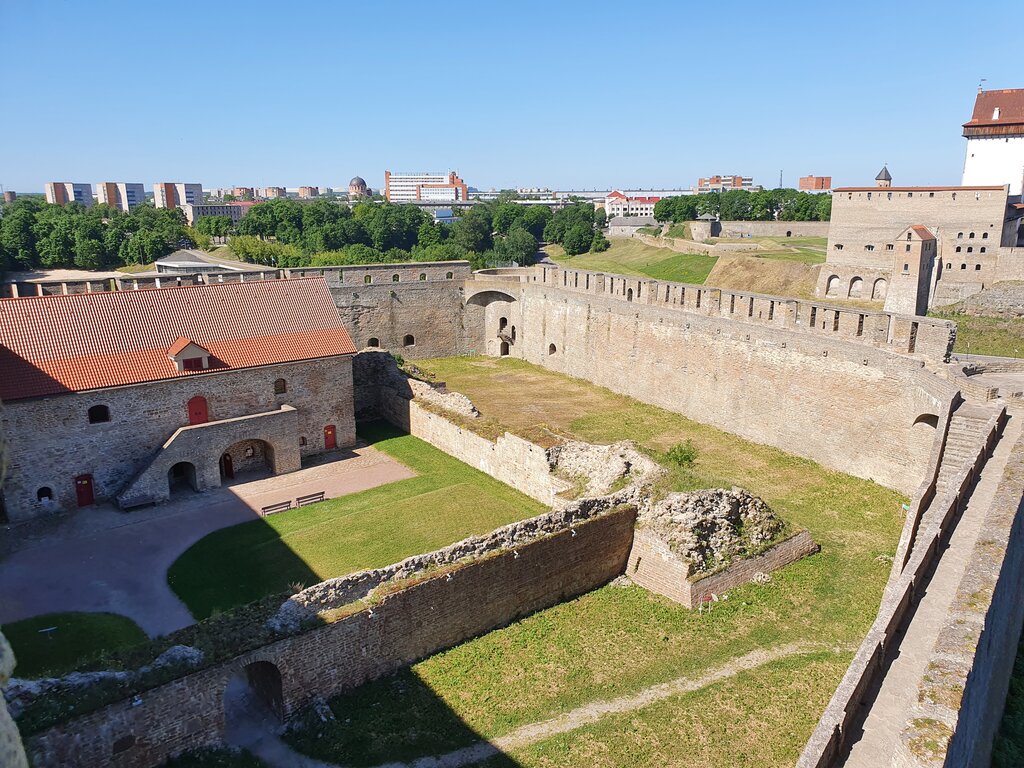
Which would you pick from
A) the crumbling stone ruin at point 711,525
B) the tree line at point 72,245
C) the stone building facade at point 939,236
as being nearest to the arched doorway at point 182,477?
the crumbling stone ruin at point 711,525

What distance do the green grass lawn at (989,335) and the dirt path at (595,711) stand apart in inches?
868

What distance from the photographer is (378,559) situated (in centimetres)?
1447

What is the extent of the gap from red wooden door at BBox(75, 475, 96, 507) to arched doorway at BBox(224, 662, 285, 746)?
8.35m

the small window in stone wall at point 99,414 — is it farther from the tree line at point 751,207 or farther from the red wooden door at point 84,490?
the tree line at point 751,207

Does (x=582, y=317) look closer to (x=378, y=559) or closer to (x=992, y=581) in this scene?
(x=378, y=559)

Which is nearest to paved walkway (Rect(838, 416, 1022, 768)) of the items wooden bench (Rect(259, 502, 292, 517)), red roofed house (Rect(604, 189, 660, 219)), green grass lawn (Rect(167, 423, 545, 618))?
green grass lawn (Rect(167, 423, 545, 618))

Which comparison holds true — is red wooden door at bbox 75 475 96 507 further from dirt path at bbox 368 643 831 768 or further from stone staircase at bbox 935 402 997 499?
stone staircase at bbox 935 402 997 499

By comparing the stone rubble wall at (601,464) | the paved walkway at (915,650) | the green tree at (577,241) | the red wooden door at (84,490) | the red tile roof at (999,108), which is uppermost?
the red tile roof at (999,108)

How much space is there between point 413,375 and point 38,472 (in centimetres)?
1152

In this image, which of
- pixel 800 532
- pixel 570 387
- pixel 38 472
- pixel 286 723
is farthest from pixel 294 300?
pixel 800 532

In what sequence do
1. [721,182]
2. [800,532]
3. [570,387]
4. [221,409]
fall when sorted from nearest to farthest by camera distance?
[800,532], [221,409], [570,387], [721,182]

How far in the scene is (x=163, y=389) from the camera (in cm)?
1748

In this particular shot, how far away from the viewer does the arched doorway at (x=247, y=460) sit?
1914 cm

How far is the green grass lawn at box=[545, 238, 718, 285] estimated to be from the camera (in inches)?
1924
